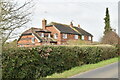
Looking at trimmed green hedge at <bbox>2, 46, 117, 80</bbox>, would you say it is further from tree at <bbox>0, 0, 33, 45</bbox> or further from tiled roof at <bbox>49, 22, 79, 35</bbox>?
tiled roof at <bbox>49, 22, 79, 35</bbox>

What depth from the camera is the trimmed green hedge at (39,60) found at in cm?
791

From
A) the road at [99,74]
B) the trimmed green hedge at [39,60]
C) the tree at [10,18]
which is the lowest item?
the road at [99,74]

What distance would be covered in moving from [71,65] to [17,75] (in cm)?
570

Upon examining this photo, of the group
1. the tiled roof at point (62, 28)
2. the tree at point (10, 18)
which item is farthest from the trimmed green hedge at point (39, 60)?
the tiled roof at point (62, 28)

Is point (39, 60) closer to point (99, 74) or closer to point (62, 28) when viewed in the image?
point (99, 74)

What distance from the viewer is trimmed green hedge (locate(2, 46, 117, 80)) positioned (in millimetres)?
7910

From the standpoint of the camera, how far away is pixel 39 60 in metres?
9.65

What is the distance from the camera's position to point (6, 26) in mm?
9258

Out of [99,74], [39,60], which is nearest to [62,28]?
[99,74]

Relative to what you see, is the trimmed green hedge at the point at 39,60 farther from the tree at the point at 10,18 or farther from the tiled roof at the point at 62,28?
the tiled roof at the point at 62,28

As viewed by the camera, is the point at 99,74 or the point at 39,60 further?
the point at 99,74

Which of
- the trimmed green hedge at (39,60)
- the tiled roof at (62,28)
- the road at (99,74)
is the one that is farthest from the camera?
the tiled roof at (62,28)

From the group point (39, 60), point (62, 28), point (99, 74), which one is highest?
point (62, 28)

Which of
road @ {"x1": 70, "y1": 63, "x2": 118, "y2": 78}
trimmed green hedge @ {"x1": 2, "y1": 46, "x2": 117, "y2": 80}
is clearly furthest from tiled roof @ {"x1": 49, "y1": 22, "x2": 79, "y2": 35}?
road @ {"x1": 70, "y1": 63, "x2": 118, "y2": 78}
